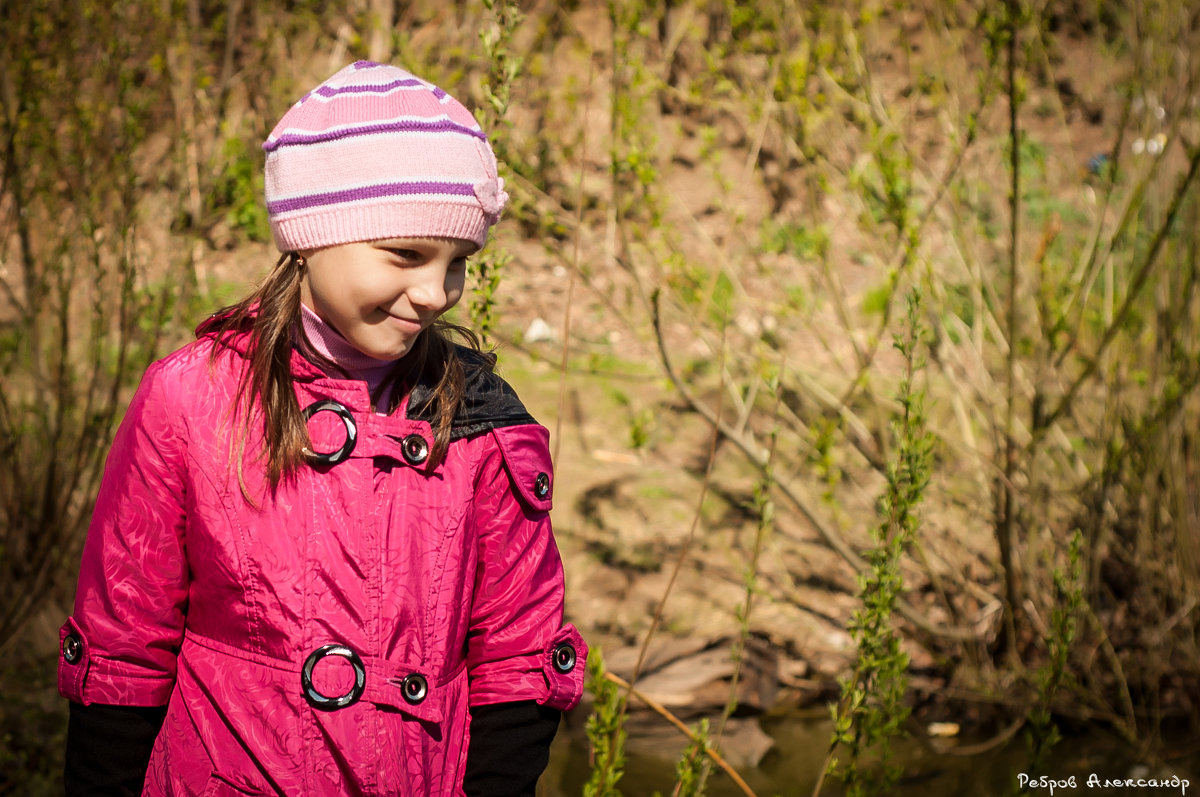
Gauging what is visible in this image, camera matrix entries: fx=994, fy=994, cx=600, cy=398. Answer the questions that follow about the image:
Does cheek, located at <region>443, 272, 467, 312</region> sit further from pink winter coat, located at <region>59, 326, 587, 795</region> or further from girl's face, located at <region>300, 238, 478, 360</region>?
pink winter coat, located at <region>59, 326, 587, 795</region>

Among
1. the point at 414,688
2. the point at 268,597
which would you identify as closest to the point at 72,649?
the point at 268,597

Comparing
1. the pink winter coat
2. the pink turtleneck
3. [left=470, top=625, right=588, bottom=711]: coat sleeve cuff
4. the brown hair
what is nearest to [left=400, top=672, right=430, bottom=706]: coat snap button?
the pink winter coat

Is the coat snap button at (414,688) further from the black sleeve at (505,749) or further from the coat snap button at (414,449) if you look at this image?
the coat snap button at (414,449)

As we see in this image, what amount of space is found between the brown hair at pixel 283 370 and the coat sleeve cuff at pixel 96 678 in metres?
0.27

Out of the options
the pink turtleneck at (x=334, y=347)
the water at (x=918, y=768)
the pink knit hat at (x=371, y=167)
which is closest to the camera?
the pink knit hat at (x=371, y=167)

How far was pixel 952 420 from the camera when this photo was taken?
4.71 m

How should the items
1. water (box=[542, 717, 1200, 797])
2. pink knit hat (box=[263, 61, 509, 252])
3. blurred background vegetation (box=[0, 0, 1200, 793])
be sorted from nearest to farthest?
1. pink knit hat (box=[263, 61, 509, 252])
2. blurred background vegetation (box=[0, 0, 1200, 793])
3. water (box=[542, 717, 1200, 797])

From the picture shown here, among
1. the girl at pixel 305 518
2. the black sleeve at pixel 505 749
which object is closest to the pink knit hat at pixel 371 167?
the girl at pixel 305 518

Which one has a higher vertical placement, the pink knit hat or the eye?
the pink knit hat

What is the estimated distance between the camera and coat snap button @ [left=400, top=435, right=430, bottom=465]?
132 centimetres

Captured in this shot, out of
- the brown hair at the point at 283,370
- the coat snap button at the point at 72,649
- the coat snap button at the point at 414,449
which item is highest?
the brown hair at the point at 283,370

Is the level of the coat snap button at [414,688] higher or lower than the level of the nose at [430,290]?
lower

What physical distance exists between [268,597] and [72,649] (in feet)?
0.85

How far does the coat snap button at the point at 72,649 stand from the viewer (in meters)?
1.25
